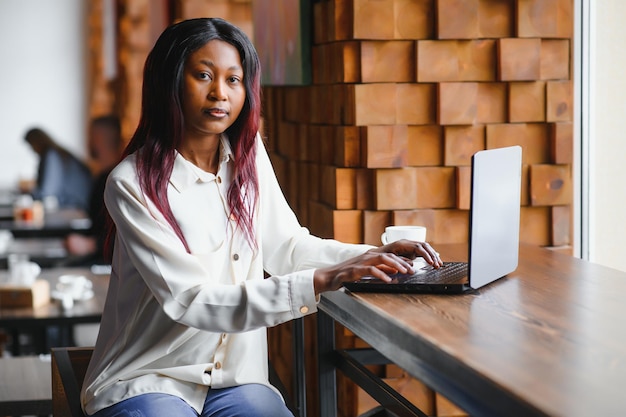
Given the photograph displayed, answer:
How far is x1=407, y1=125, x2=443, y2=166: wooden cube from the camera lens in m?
2.50

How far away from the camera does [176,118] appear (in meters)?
1.81

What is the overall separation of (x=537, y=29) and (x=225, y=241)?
44.3 inches

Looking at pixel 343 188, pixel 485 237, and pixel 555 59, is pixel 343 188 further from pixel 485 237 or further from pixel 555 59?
pixel 485 237

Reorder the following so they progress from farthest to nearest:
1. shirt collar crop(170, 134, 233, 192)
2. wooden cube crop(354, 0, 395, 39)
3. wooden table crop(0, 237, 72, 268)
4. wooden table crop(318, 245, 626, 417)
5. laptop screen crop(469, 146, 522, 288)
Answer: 1. wooden table crop(0, 237, 72, 268)
2. wooden cube crop(354, 0, 395, 39)
3. shirt collar crop(170, 134, 233, 192)
4. laptop screen crop(469, 146, 522, 288)
5. wooden table crop(318, 245, 626, 417)

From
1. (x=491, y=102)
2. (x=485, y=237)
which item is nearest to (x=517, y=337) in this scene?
(x=485, y=237)

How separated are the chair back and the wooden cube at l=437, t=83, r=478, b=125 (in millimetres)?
1074

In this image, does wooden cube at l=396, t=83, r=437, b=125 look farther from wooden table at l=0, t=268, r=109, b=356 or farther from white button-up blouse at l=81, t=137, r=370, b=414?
wooden table at l=0, t=268, r=109, b=356

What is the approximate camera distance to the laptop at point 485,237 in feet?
5.35

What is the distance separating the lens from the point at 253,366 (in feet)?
6.13

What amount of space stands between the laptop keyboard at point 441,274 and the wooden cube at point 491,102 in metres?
0.71

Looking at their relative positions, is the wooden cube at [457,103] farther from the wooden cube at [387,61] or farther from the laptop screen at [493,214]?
the laptop screen at [493,214]

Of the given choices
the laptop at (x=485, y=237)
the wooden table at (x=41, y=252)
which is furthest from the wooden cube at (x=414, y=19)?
the wooden table at (x=41, y=252)

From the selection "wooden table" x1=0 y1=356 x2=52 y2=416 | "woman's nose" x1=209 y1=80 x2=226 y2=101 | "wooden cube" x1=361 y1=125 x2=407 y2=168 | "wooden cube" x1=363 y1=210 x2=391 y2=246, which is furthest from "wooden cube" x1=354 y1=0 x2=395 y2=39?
"wooden table" x1=0 y1=356 x2=52 y2=416

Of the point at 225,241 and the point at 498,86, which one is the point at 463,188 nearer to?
the point at 498,86
